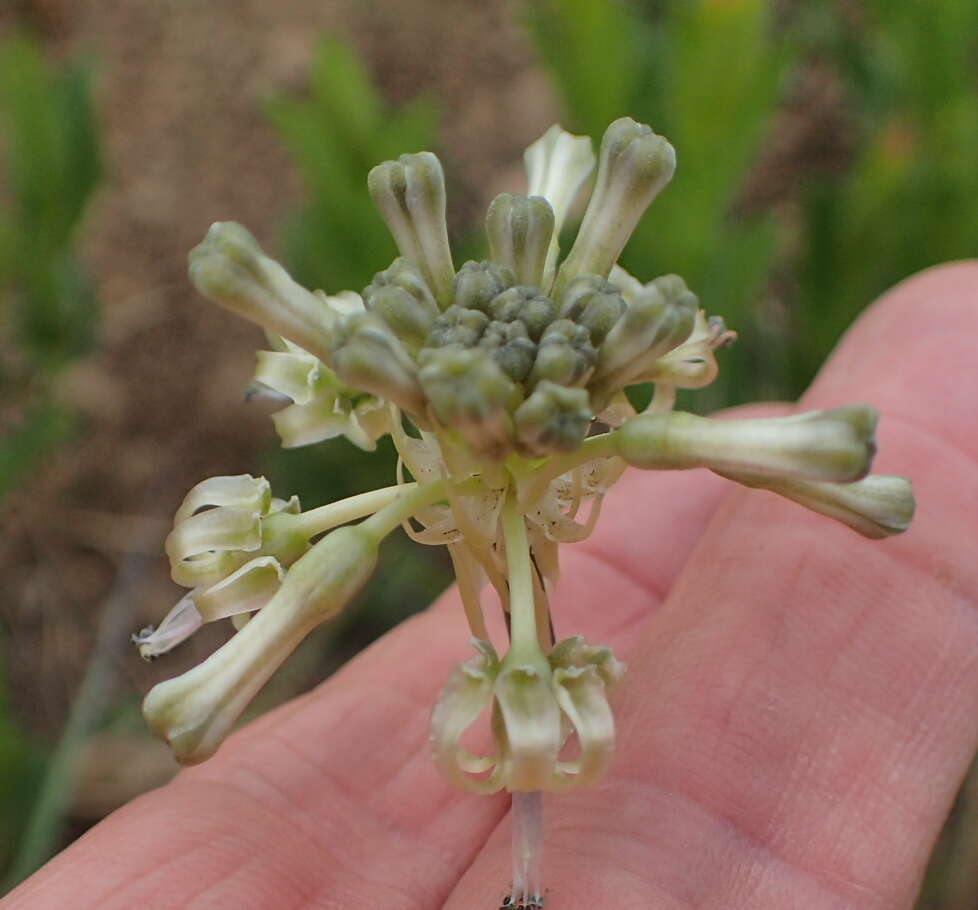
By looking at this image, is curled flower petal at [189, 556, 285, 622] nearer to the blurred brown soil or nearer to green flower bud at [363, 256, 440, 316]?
green flower bud at [363, 256, 440, 316]

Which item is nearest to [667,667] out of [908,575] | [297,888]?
[908,575]

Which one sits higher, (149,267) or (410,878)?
(149,267)

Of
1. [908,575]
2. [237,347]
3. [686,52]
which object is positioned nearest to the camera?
[908,575]

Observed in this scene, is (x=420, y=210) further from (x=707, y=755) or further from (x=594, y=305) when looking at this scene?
(x=707, y=755)

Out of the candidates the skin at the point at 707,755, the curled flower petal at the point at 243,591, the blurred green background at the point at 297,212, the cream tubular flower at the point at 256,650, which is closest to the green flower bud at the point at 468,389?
the cream tubular flower at the point at 256,650

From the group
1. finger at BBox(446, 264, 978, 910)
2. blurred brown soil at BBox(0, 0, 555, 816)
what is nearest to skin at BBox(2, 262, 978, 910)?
finger at BBox(446, 264, 978, 910)

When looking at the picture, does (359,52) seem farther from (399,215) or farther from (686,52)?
(399,215)

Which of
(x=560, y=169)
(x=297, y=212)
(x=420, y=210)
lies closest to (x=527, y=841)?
(x=420, y=210)
